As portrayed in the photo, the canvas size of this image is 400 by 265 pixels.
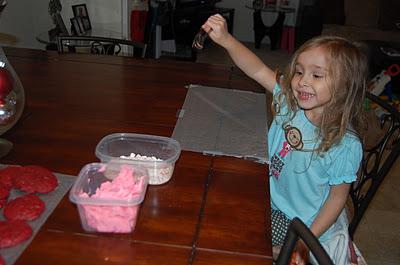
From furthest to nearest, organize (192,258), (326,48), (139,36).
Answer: (139,36)
(326,48)
(192,258)

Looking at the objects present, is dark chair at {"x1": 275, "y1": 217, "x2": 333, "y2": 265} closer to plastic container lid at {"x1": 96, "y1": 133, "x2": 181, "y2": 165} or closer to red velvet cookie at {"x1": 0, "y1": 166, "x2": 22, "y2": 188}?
plastic container lid at {"x1": 96, "y1": 133, "x2": 181, "y2": 165}

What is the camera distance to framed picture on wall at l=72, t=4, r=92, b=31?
2.97 metres

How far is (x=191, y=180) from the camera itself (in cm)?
93

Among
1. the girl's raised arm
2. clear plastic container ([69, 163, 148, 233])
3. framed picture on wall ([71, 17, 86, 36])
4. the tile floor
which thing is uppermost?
the girl's raised arm

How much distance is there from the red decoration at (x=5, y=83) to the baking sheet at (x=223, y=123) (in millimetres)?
408

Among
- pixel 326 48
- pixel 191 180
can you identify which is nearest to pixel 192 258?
pixel 191 180

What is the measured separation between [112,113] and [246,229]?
0.58 meters

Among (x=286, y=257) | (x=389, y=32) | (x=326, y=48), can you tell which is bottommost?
(x=389, y=32)

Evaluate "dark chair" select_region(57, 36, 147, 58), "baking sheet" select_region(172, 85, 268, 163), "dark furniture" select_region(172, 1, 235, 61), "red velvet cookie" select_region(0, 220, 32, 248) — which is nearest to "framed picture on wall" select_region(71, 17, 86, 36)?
"dark chair" select_region(57, 36, 147, 58)

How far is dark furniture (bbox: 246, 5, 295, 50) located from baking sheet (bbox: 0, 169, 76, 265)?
4.80m

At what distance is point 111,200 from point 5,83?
449 mm

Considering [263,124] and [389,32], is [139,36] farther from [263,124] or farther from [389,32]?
[389,32]

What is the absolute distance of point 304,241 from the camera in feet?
2.33

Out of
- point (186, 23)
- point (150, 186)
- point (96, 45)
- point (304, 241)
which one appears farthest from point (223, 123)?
point (186, 23)
